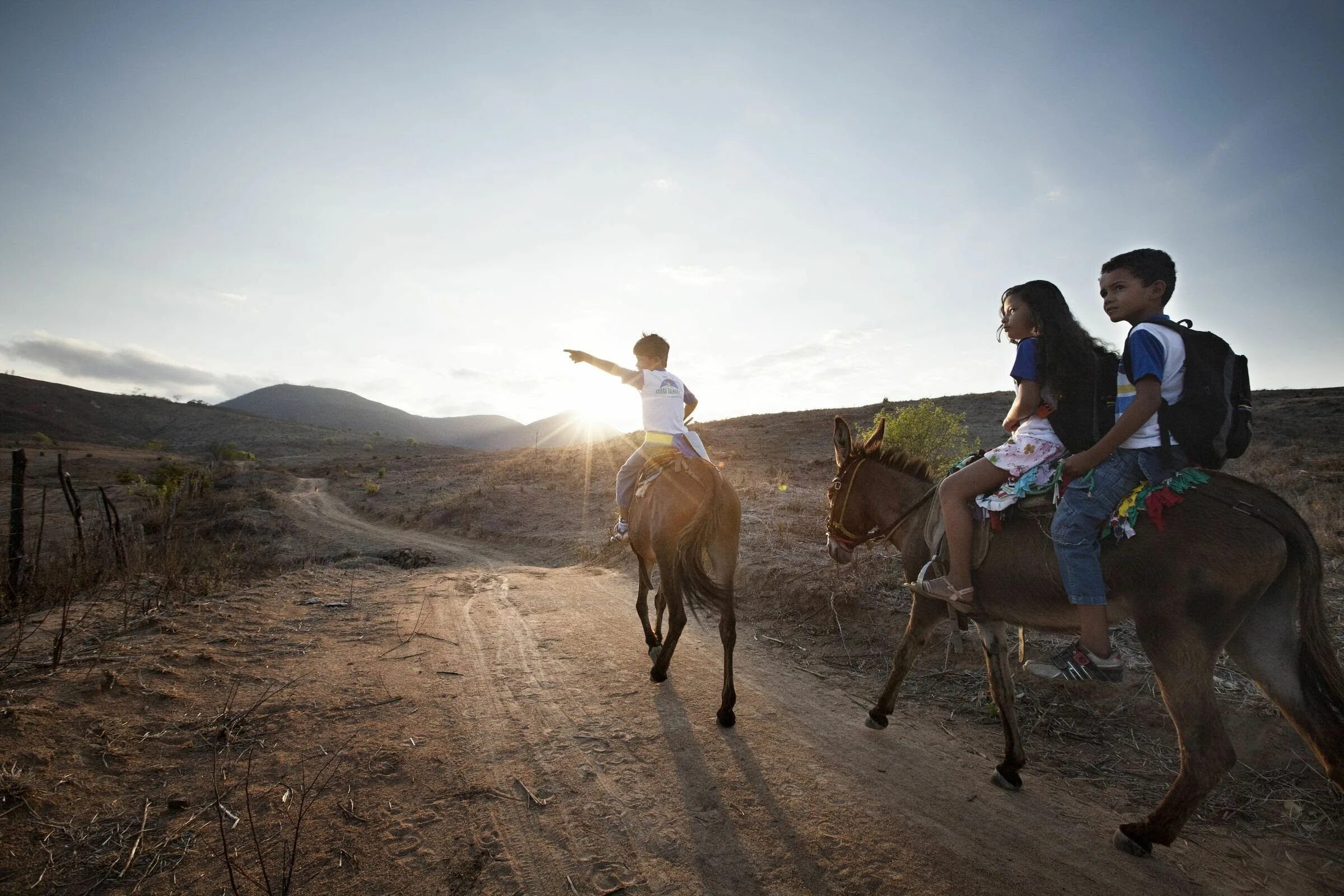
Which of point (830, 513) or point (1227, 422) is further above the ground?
point (1227, 422)

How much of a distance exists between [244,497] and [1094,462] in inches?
1126

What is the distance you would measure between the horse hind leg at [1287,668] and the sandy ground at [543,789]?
655 mm

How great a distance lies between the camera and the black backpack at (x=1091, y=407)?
3.33 metres

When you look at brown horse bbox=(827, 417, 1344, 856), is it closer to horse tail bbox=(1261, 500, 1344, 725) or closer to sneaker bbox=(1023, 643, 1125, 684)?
horse tail bbox=(1261, 500, 1344, 725)

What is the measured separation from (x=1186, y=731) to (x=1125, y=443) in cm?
156

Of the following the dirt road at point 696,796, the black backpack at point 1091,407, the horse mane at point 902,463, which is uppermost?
the black backpack at point 1091,407

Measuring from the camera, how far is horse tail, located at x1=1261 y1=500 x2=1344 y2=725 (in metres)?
2.80

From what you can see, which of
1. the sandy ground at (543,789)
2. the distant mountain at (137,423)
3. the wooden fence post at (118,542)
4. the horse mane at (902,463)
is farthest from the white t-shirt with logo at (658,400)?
the distant mountain at (137,423)

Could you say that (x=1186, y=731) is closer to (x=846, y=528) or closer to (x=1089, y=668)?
(x=1089, y=668)

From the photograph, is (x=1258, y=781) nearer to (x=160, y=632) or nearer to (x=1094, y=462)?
(x=1094, y=462)

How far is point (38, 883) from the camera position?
7.77 feet

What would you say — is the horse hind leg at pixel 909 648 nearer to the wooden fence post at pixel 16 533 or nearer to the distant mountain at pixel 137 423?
the wooden fence post at pixel 16 533

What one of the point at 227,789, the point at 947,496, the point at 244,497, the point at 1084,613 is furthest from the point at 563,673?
the point at 244,497

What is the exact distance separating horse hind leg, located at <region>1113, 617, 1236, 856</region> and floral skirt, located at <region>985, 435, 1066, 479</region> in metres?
1.07
